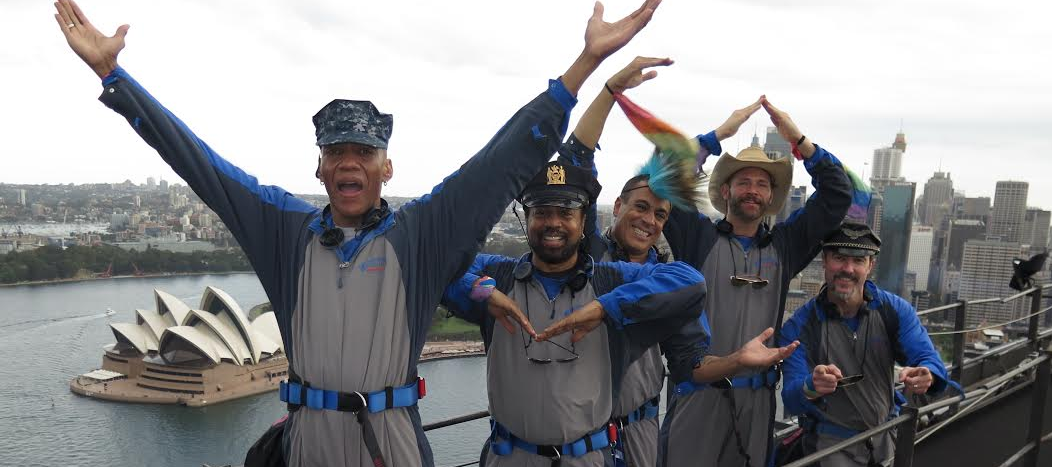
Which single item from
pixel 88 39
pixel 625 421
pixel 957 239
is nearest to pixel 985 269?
pixel 957 239

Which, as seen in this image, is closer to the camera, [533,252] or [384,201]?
[384,201]

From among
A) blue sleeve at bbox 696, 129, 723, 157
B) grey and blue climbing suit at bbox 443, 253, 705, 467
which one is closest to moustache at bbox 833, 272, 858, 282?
blue sleeve at bbox 696, 129, 723, 157

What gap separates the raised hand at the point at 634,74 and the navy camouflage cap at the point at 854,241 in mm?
1053

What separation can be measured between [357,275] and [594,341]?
2.17 feet

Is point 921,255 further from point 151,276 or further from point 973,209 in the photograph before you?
point 151,276

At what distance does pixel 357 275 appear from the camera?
1.58 m

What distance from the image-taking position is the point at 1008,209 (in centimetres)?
3966

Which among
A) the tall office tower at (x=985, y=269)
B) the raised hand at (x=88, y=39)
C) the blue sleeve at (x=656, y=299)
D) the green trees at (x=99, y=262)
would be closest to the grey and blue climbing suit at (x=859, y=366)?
the blue sleeve at (x=656, y=299)

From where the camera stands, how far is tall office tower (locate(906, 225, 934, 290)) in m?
39.5

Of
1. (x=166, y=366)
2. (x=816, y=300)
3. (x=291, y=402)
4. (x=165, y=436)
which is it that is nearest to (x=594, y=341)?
(x=291, y=402)

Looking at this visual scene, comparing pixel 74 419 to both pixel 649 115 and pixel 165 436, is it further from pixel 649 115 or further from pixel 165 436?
pixel 649 115

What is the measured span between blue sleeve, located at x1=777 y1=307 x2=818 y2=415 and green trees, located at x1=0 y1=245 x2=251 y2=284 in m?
50.2

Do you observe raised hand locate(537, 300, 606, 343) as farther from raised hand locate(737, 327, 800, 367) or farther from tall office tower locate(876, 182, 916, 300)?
tall office tower locate(876, 182, 916, 300)

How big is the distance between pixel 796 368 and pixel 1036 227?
4245 cm
